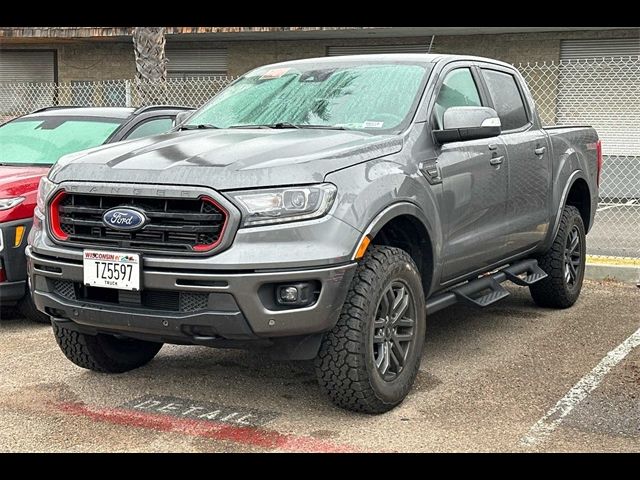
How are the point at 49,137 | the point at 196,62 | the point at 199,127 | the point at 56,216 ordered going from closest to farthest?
1. the point at 56,216
2. the point at 199,127
3. the point at 49,137
4. the point at 196,62

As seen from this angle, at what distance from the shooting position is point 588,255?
8.84 meters

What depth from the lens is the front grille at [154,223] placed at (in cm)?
387

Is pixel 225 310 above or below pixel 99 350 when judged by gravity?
above

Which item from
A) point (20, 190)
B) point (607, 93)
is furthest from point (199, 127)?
point (607, 93)

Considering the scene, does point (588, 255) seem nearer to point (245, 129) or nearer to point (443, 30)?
point (245, 129)

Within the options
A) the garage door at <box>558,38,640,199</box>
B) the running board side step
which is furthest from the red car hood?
the garage door at <box>558,38,640,199</box>

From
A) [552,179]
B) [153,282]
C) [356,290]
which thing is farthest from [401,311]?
[552,179]

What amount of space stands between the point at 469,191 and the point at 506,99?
1.26 meters

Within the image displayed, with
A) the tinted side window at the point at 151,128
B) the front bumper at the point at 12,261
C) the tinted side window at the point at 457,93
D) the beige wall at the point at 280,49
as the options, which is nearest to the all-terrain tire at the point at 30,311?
the front bumper at the point at 12,261

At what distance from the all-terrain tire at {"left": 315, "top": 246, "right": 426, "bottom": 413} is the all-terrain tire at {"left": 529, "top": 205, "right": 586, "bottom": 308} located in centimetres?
256

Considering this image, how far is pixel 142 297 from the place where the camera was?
13.1ft

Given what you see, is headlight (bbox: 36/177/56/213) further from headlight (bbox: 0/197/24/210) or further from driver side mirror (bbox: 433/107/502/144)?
driver side mirror (bbox: 433/107/502/144)

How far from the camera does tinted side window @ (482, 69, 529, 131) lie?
230 inches

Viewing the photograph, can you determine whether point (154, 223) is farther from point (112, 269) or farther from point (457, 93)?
point (457, 93)
